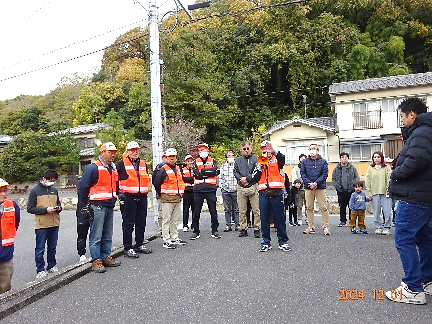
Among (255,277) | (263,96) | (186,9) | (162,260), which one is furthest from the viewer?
(263,96)

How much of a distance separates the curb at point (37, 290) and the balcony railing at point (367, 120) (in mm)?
25208

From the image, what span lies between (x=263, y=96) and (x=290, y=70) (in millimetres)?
3339

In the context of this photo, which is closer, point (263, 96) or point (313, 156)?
point (313, 156)

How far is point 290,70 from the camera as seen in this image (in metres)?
33.5

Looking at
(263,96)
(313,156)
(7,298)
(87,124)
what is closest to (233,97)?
(263,96)

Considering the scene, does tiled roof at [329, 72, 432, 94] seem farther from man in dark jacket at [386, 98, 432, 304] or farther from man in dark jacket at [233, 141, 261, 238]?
man in dark jacket at [386, 98, 432, 304]

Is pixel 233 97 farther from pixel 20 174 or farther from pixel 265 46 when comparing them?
pixel 20 174

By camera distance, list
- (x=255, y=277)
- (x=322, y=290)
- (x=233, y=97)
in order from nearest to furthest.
→ (x=322, y=290), (x=255, y=277), (x=233, y=97)

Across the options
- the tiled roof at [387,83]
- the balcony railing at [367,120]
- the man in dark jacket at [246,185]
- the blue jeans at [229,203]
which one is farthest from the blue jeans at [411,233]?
the balcony railing at [367,120]

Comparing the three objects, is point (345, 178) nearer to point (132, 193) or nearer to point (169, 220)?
point (169, 220)

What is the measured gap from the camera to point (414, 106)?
4.20 meters

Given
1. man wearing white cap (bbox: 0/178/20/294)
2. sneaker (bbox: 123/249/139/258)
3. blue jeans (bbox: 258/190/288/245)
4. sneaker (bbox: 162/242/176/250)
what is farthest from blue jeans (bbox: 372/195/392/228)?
man wearing white cap (bbox: 0/178/20/294)

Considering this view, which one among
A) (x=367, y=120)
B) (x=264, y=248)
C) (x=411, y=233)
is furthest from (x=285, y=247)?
(x=367, y=120)

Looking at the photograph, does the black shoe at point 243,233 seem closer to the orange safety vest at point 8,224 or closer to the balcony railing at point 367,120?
the orange safety vest at point 8,224
